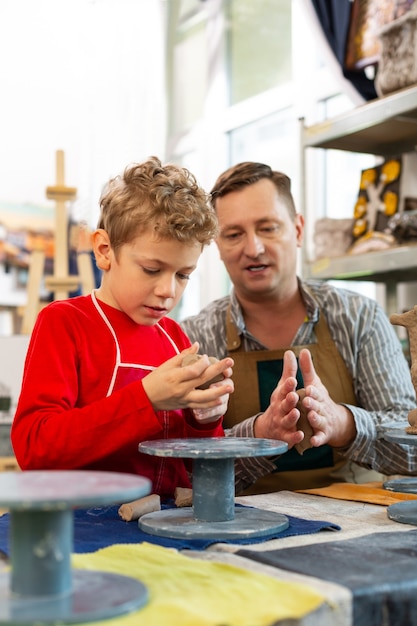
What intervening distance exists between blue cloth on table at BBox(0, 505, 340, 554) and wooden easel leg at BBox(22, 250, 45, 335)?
3.71 metres

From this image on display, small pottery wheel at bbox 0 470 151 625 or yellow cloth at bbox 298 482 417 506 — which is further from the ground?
small pottery wheel at bbox 0 470 151 625

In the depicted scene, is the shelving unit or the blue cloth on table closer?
the blue cloth on table

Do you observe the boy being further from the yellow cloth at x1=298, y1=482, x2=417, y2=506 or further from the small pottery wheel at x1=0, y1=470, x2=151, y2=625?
the small pottery wheel at x1=0, y1=470, x2=151, y2=625

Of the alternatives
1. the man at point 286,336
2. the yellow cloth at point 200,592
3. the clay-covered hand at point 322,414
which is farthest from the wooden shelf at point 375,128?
the yellow cloth at point 200,592

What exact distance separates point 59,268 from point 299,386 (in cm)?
307

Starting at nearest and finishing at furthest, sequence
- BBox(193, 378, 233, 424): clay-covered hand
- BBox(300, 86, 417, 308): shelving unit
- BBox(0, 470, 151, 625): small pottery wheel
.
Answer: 1. BBox(0, 470, 151, 625): small pottery wheel
2. BBox(193, 378, 233, 424): clay-covered hand
3. BBox(300, 86, 417, 308): shelving unit

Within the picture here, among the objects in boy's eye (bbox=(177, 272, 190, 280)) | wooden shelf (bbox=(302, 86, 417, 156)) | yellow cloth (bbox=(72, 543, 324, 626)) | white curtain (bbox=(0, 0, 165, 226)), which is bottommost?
yellow cloth (bbox=(72, 543, 324, 626))

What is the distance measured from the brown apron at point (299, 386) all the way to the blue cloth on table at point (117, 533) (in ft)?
2.33

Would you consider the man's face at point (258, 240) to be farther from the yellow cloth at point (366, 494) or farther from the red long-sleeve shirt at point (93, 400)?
the yellow cloth at point (366, 494)

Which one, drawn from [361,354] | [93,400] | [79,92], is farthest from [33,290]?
[93,400]

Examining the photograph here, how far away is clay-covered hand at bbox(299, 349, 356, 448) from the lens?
1.49 m

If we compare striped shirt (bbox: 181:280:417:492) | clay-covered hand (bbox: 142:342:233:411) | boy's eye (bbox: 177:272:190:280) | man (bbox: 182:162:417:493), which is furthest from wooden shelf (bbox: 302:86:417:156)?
clay-covered hand (bbox: 142:342:233:411)

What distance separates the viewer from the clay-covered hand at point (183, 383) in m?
1.18

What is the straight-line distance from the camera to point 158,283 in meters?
1.39
